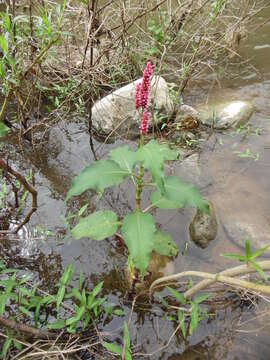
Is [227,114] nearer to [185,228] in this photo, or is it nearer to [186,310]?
[185,228]

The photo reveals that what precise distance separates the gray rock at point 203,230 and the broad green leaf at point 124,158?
1.07 m

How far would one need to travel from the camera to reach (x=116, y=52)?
12.6 feet

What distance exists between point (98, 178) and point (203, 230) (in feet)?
4.19

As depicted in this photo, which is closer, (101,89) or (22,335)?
(22,335)

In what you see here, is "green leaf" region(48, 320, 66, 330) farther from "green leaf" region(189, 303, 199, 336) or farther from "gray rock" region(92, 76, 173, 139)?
"gray rock" region(92, 76, 173, 139)

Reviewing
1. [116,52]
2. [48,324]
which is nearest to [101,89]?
[116,52]

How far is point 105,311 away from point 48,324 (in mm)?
383

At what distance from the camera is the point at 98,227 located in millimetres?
1909

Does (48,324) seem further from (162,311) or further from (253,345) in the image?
(253,345)

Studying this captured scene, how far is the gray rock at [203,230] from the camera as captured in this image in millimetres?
2652

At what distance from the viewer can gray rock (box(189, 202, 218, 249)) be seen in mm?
2652

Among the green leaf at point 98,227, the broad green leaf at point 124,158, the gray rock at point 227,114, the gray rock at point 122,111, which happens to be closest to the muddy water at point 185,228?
the gray rock at point 227,114

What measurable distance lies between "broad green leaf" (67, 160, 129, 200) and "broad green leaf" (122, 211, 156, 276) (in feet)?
0.75

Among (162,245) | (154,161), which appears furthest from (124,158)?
(162,245)
